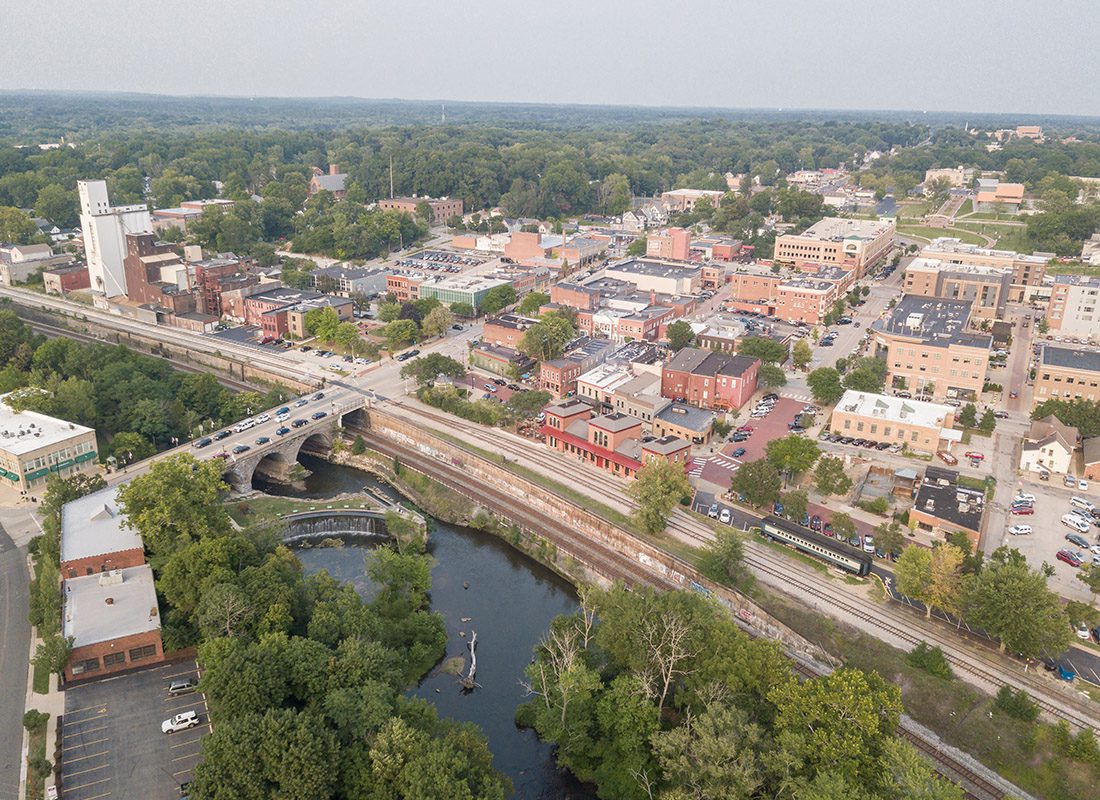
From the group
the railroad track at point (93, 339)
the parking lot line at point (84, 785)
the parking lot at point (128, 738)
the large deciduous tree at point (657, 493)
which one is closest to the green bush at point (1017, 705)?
the large deciduous tree at point (657, 493)

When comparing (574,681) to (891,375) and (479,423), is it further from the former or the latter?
(891,375)

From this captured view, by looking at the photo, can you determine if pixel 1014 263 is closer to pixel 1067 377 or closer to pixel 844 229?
pixel 844 229

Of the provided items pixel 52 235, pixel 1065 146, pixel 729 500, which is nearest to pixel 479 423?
pixel 729 500

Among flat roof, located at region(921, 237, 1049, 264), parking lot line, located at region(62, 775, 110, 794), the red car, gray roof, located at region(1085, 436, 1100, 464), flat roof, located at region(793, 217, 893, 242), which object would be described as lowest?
parking lot line, located at region(62, 775, 110, 794)

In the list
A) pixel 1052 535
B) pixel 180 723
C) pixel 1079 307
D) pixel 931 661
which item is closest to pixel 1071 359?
pixel 1079 307

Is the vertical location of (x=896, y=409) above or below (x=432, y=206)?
below

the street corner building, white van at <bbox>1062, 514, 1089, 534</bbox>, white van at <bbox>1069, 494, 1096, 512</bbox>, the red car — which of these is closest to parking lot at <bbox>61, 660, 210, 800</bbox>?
the street corner building

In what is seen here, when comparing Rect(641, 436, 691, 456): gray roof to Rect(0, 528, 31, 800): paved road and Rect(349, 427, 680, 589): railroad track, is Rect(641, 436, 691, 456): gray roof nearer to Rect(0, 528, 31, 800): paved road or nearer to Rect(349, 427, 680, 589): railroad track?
Rect(349, 427, 680, 589): railroad track

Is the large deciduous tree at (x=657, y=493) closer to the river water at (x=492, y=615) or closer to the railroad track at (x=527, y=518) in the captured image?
the railroad track at (x=527, y=518)
